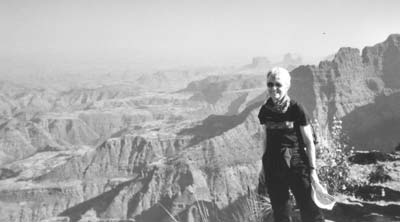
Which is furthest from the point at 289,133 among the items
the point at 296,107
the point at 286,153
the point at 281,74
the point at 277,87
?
the point at 281,74

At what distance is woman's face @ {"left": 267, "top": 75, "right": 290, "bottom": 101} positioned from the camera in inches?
309

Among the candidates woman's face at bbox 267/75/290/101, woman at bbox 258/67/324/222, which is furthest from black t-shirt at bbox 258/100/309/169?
woman's face at bbox 267/75/290/101

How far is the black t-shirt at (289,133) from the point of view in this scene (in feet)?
25.5

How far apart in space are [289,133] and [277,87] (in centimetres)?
80

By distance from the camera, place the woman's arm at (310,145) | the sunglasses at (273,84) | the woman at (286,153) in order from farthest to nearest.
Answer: the sunglasses at (273,84), the woman at (286,153), the woman's arm at (310,145)

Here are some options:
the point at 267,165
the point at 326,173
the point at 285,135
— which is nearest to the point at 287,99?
the point at 285,135

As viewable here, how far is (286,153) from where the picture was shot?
791cm

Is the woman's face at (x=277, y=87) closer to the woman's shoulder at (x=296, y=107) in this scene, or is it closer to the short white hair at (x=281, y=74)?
the short white hair at (x=281, y=74)

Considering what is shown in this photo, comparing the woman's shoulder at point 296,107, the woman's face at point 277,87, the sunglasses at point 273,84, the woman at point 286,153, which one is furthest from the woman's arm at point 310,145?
the sunglasses at point 273,84

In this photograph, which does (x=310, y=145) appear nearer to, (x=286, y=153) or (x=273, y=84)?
(x=286, y=153)

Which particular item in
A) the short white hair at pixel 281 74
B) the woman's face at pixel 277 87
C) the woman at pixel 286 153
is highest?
the short white hair at pixel 281 74

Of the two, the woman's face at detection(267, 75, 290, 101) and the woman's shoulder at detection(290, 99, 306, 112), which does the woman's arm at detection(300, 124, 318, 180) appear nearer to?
the woman's shoulder at detection(290, 99, 306, 112)

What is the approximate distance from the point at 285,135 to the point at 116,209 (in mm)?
180087

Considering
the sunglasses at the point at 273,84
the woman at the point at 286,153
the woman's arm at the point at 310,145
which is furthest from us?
the sunglasses at the point at 273,84
